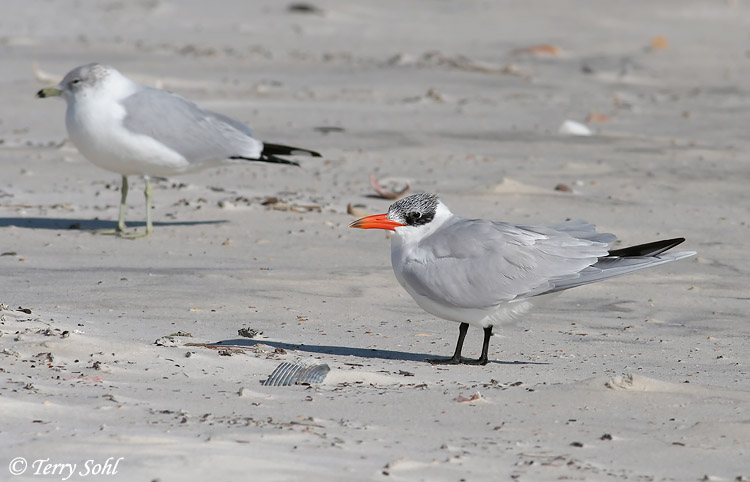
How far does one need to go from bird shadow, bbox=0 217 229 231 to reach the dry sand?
3 cm

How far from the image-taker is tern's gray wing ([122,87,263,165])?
8281 mm

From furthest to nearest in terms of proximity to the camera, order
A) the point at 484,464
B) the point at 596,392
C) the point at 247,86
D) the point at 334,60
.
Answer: the point at 334,60
the point at 247,86
the point at 596,392
the point at 484,464

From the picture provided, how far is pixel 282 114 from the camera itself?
12.1 m

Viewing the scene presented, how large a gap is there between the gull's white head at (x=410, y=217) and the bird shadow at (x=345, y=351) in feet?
1.72

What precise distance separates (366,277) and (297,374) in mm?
2290

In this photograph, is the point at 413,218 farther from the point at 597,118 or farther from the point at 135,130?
the point at 597,118

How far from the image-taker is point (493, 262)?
5.23m

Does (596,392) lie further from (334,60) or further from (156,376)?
(334,60)

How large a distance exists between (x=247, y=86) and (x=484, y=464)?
10.3 metres

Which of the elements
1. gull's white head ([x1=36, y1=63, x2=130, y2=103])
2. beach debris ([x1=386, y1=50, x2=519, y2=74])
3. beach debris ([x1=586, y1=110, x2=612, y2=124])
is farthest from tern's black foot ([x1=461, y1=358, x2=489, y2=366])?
beach debris ([x1=386, y1=50, x2=519, y2=74])

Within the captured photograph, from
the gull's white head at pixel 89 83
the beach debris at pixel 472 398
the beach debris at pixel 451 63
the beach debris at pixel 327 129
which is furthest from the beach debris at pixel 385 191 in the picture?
the beach debris at pixel 451 63

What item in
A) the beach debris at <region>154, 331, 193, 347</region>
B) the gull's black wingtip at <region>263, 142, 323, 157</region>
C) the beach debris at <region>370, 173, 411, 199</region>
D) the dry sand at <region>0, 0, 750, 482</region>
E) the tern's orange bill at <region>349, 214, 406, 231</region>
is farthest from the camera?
the beach debris at <region>370, 173, 411, 199</region>

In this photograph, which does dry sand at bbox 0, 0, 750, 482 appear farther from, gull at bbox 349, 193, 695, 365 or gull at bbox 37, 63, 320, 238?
gull at bbox 37, 63, 320, 238

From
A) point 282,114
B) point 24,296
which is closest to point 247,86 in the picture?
point 282,114
